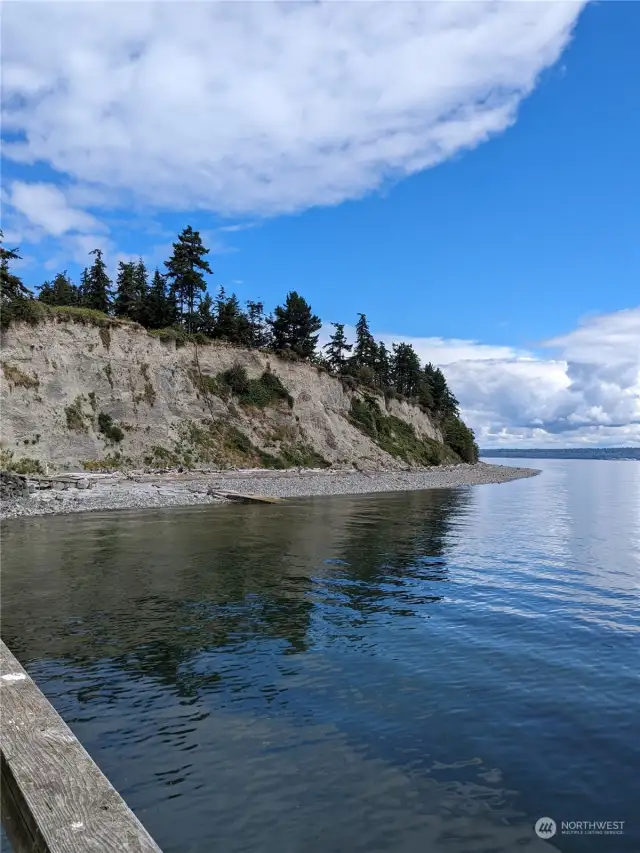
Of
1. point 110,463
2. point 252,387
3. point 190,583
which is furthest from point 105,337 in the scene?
point 190,583

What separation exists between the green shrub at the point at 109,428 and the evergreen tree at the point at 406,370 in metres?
62.8

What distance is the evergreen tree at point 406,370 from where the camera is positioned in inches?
4008

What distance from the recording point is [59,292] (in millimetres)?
69562

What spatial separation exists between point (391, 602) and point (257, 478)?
37.8m

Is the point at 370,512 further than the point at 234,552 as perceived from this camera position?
Yes

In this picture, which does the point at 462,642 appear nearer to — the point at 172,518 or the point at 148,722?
the point at 148,722

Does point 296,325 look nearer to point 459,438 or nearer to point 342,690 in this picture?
point 459,438

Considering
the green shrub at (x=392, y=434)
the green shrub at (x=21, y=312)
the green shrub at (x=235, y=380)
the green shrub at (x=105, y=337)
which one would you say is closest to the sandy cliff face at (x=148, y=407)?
the green shrub at (x=105, y=337)

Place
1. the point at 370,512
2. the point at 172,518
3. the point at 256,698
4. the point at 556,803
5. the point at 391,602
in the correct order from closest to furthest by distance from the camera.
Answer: the point at 556,803 → the point at 256,698 → the point at 391,602 → the point at 172,518 → the point at 370,512

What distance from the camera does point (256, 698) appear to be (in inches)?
312

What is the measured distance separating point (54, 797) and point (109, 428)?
4606 cm

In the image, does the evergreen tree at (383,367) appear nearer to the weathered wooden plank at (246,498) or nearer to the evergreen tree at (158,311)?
the evergreen tree at (158,311)

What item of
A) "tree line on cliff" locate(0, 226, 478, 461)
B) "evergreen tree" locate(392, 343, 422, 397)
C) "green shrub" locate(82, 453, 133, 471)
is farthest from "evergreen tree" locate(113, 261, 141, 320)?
"evergreen tree" locate(392, 343, 422, 397)

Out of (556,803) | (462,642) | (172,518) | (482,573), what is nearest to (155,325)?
(172,518)
